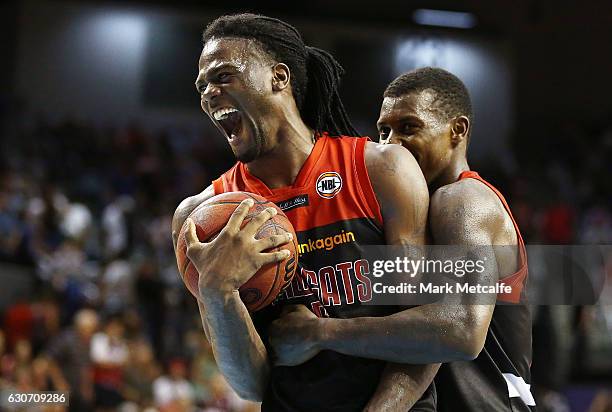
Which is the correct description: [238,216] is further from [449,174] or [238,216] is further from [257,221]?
[449,174]

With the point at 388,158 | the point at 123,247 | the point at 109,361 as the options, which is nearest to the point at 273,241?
the point at 388,158

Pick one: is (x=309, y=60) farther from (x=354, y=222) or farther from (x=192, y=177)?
(x=192, y=177)

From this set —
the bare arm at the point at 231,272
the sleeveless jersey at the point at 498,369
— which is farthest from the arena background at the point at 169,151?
the bare arm at the point at 231,272

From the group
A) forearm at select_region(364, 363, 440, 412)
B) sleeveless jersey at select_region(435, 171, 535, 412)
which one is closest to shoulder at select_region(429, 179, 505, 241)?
sleeveless jersey at select_region(435, 171, 535, 412)

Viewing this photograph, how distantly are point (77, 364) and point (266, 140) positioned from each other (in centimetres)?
403

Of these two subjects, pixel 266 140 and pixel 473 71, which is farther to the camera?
pixel 473 71

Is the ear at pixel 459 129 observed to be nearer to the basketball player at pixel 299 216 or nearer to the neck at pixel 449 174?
the neck at pixel 449 174

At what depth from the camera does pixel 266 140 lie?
2.54 m

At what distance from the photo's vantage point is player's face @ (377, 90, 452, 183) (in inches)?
109

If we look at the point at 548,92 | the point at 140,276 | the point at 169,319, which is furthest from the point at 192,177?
the point at 548,92

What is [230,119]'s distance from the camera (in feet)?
8.38

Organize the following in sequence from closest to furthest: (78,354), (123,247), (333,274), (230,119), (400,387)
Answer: (400,387), (333,274), (230,119), (78,354), (123,247)

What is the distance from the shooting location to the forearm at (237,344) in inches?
89.7

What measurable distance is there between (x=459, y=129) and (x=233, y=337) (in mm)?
1028
